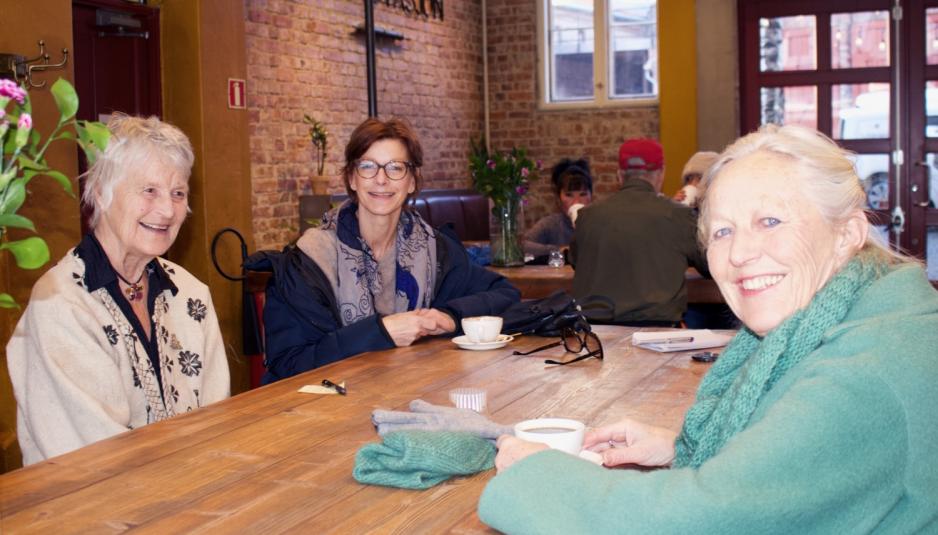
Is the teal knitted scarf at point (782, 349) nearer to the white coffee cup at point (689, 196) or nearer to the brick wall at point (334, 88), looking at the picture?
the white coffee cup at point (689, 196)

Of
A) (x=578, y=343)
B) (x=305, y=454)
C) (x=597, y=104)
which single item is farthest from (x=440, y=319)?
(x=597, y=104)

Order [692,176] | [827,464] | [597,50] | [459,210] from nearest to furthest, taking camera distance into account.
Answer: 1. [827,464]
2. [692,176]
3. [459,210]
4. [597,50]

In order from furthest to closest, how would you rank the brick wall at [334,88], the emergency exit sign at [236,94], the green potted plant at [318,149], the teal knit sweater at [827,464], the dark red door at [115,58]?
the green potted plant at [318,149] < the brick wall at [334,88] < the emergency exit sign at [236,94] < the dark red door at [115,58] < the teal knit sweater at [827,464]

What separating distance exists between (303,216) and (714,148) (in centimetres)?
442

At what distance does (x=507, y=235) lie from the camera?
591 centimetres

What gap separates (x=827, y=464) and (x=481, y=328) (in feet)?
6.54

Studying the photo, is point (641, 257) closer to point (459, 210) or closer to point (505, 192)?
point (505, 192)

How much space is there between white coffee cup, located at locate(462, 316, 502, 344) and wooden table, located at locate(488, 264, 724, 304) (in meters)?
2.15

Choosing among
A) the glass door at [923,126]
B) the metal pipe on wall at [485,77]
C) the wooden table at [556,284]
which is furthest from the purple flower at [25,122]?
the metal pipe on wall at [485,77]

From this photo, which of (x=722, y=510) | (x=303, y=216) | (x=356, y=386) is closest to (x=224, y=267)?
(x=303, y=216)

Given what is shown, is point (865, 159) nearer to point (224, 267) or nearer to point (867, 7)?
point (867, 7)

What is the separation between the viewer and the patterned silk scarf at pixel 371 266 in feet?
11.4

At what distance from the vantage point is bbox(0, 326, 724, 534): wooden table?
1.70 m

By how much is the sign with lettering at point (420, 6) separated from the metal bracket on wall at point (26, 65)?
13.4ft
